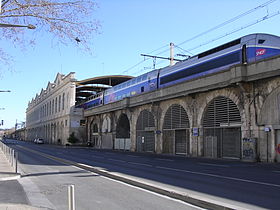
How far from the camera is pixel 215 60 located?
26.8 meters

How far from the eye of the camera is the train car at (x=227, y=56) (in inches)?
898

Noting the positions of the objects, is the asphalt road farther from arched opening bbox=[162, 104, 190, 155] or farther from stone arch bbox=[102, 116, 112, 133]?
stone arch bbox=[102, 116, 112, 133]

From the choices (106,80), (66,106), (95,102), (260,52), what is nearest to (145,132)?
(260,52)

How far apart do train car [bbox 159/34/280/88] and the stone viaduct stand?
0.68 metres

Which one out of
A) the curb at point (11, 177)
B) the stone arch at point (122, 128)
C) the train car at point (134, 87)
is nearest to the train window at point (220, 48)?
the train car at point (134, 87)

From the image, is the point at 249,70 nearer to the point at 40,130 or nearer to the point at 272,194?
the point at 272,194

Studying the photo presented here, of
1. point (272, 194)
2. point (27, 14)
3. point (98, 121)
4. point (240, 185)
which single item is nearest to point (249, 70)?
point (240, 185)

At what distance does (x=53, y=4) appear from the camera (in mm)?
10008

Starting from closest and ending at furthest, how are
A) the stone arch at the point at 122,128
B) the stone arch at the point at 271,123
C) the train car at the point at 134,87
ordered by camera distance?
the stone arch at the point at 271,123 → the train car at the point at 134,87 → the stone arch at the point at 122,128

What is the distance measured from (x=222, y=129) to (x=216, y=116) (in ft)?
4.30

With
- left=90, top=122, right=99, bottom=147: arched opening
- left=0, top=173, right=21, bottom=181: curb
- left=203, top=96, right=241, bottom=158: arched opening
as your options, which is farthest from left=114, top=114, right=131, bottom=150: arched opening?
left=0, top=173, right=21, bottom=181: curb

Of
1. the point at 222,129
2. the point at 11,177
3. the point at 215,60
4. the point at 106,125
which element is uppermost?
the point at 215,60

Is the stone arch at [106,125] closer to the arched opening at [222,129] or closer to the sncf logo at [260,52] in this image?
the arched opening at [222,129]

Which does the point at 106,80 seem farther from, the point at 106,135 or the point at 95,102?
the point at 106,135
